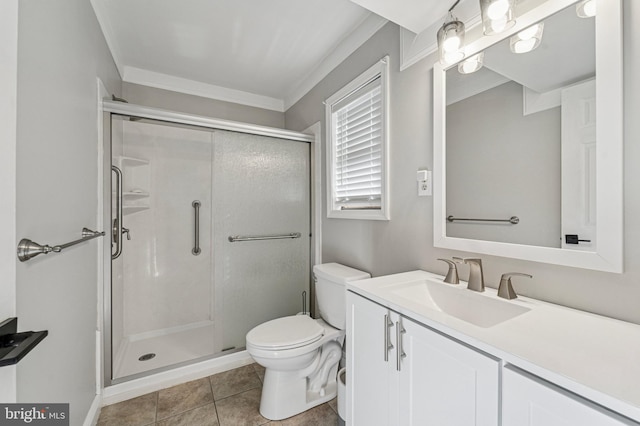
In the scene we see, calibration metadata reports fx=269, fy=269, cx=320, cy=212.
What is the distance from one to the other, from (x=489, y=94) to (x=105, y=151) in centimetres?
216

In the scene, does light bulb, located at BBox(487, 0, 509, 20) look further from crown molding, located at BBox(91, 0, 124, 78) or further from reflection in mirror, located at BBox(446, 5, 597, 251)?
crown molding, located at BBox(91, 0, 124, 78)

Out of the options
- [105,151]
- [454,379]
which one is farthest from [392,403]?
[105,151]

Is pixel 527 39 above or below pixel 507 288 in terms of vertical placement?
above

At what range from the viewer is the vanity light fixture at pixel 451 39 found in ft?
3.72

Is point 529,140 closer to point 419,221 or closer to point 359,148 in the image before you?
point 419,221

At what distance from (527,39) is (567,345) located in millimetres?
1031

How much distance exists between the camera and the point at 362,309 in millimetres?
1106

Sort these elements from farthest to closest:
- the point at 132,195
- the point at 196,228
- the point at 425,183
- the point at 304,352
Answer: the point at 196,228 → the point at 132,195 → the point at 304,352 → the point at 425,183

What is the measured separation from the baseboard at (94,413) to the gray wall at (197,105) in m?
2.29

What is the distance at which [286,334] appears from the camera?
160cm

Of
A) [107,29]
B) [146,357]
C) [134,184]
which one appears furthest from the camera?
[134,184]

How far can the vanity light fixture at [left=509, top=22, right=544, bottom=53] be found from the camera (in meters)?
0.96

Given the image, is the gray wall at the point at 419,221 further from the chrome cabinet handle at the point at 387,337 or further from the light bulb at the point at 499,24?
the chrome cabinet handle at the point at 387,337

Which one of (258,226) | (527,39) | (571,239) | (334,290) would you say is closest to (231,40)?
(258,226)
